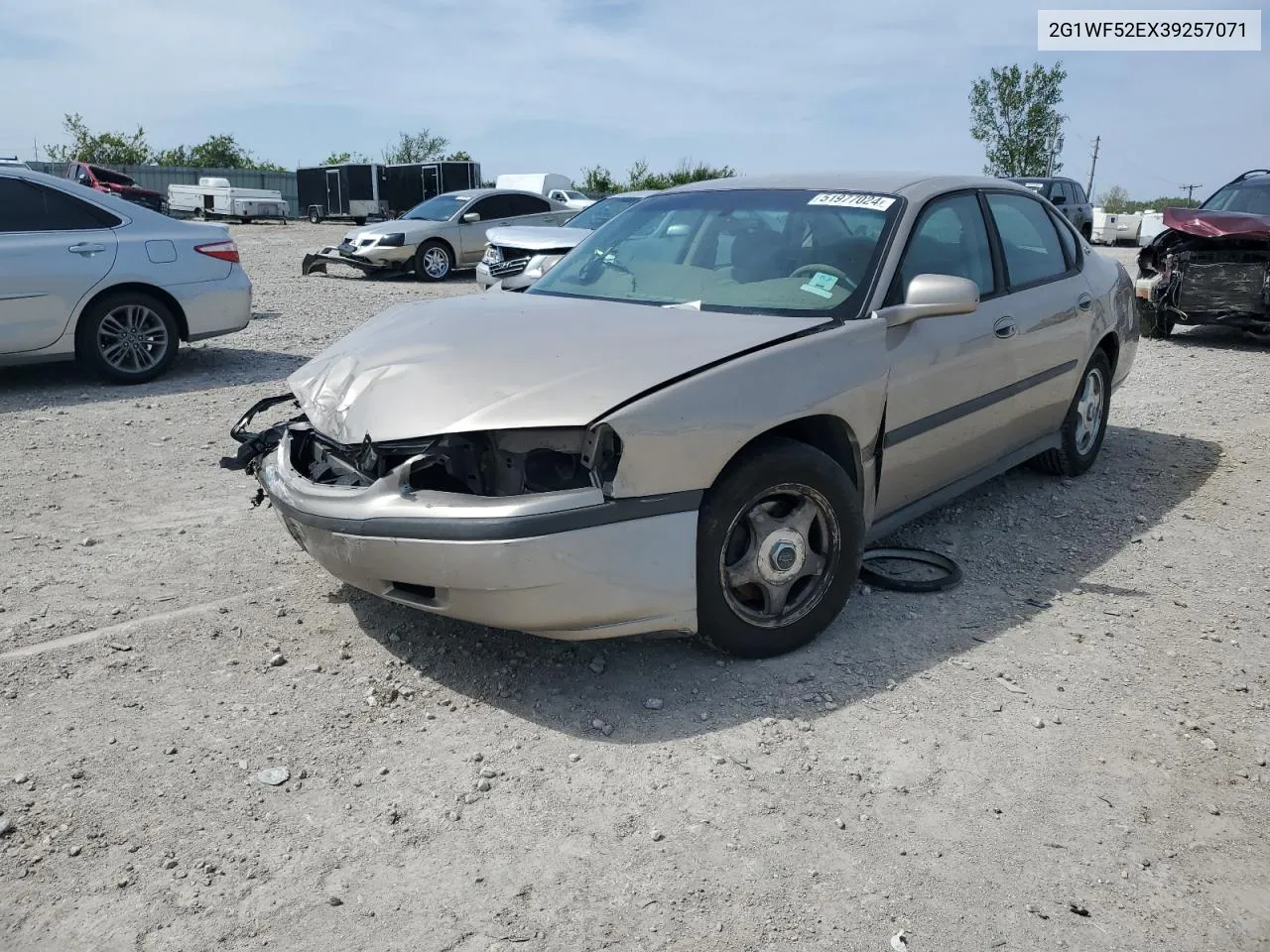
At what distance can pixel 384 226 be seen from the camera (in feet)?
58.2

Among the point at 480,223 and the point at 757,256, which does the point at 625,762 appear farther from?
the point at 480,223

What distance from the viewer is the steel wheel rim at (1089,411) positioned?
5758 millimetres

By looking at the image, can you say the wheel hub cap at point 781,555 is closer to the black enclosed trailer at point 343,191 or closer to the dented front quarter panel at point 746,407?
the dented front quarter panel at point 746,407

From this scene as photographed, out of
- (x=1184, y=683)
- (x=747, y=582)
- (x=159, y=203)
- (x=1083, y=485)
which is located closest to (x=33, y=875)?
(x=747, y=582)

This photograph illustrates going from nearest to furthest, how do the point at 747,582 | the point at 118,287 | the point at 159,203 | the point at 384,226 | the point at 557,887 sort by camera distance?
the point at 557,887, the point at 747,582, the point at 118,287, the point at 384,226, the point at 159,203

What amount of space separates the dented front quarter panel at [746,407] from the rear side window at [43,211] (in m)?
6.41

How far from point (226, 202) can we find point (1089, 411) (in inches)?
1422

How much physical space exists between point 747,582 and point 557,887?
130 centimetres

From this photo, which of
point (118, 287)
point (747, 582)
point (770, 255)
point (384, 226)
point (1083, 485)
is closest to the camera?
point (747, 582)

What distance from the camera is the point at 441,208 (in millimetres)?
18297

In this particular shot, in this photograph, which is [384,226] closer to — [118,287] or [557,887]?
[118,287]

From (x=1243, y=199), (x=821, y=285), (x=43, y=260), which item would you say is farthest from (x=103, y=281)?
(x=1243, y=199)

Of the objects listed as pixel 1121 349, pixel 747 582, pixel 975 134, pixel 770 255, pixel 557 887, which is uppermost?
pixel 975 134

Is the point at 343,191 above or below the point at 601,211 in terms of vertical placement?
above
